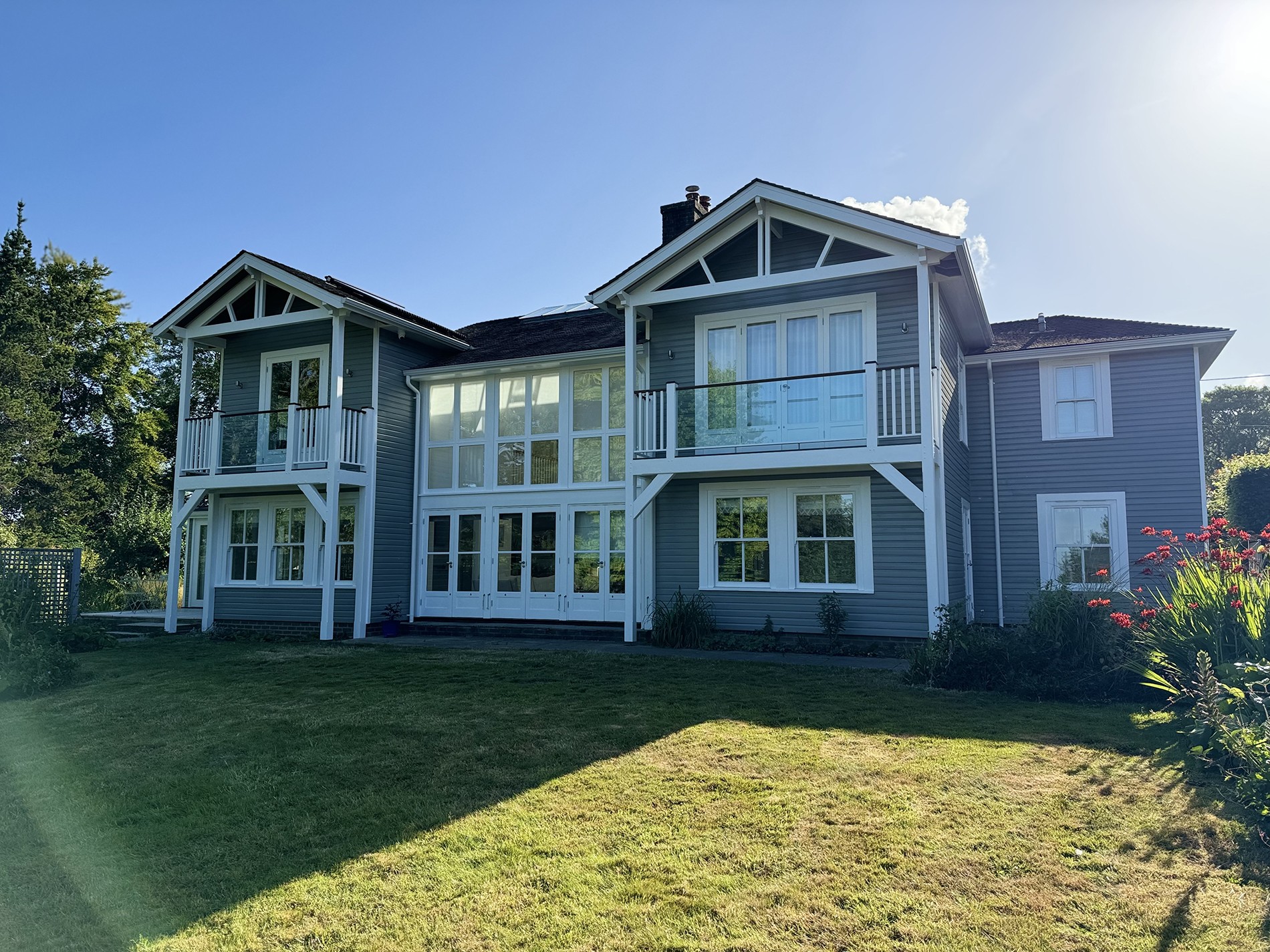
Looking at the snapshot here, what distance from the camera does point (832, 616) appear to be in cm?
1245

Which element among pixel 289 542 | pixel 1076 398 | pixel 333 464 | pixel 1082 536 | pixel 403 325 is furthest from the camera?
pixel 289 542

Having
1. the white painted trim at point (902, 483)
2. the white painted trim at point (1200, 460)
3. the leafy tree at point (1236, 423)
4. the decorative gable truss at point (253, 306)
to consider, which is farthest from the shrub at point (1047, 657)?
the leafy tree at point (1236, 423)

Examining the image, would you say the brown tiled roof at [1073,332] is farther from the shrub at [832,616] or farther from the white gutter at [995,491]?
the shrub at [832,616]

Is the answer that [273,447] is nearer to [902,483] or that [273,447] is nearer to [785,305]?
[785,305]

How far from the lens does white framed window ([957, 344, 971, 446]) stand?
1483 cm

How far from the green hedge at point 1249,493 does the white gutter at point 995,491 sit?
5454 mm

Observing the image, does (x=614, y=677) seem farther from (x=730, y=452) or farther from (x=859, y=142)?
(x=859, y=142)

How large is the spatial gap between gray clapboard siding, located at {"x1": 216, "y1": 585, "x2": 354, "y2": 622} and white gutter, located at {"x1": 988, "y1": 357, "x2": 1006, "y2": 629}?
38.1ft

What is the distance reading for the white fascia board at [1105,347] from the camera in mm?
13383

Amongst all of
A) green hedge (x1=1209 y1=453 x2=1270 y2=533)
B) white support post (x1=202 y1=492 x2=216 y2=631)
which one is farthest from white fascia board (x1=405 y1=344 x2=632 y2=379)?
green hedge (x1=1209 y1=453 x2=1270 y2=533)

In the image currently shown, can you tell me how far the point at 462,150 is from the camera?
12.2 meters

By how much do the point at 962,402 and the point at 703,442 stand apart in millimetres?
5566

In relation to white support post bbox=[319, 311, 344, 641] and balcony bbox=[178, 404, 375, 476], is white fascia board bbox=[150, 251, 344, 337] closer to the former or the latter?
white support post bbox=[319, 311, 344, 641]

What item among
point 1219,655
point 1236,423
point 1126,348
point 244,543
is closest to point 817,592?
point 1219,655
